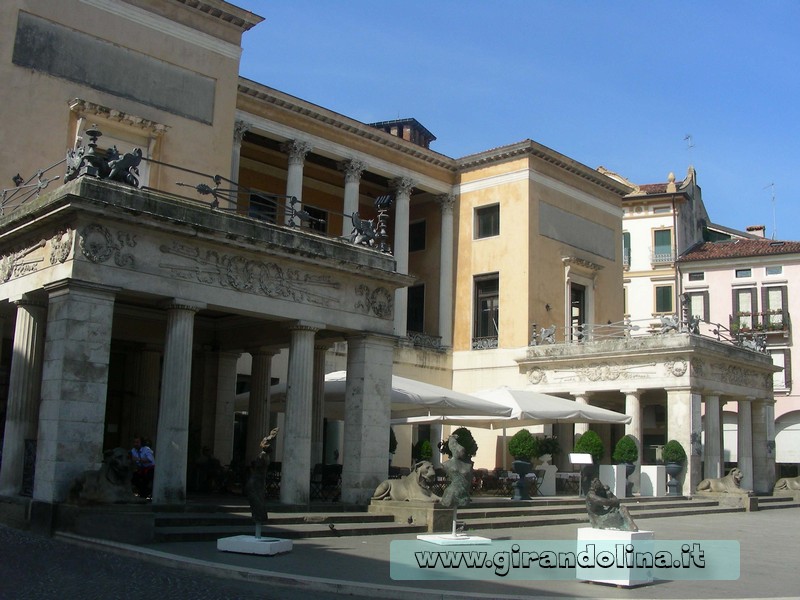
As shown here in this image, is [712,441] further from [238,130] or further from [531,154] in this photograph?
[238,130]

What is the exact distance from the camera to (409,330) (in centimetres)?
3641

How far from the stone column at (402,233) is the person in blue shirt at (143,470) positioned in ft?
54.6

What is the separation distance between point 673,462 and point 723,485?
5.27 feet

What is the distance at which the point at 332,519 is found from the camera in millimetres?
15883

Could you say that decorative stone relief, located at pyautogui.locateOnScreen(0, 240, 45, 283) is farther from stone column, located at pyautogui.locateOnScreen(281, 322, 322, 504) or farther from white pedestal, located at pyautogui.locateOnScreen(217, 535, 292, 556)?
white pedestal, located at pyautogui.locateOnScreen(217, 535, 292, 556)

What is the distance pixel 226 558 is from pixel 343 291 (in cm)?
745

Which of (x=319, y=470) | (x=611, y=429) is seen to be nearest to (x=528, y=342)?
(x=611, y=429)

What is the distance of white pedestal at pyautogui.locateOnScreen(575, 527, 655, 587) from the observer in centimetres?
1088

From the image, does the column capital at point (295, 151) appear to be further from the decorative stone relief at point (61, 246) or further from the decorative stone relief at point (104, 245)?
the decorative stone relief at point (61, 246)

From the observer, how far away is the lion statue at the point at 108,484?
13.7m

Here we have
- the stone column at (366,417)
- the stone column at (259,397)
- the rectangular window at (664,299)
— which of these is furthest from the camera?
the rectangular window at (664,299)

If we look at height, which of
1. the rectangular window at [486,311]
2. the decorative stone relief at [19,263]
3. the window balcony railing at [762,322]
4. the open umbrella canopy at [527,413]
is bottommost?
the open umbrella canopy at [527,413]

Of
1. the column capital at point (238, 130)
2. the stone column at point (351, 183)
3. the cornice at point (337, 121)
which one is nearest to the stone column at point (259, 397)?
the column capital at point (238, 130)

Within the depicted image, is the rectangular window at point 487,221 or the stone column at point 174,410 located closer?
the stone column at point 174,410
